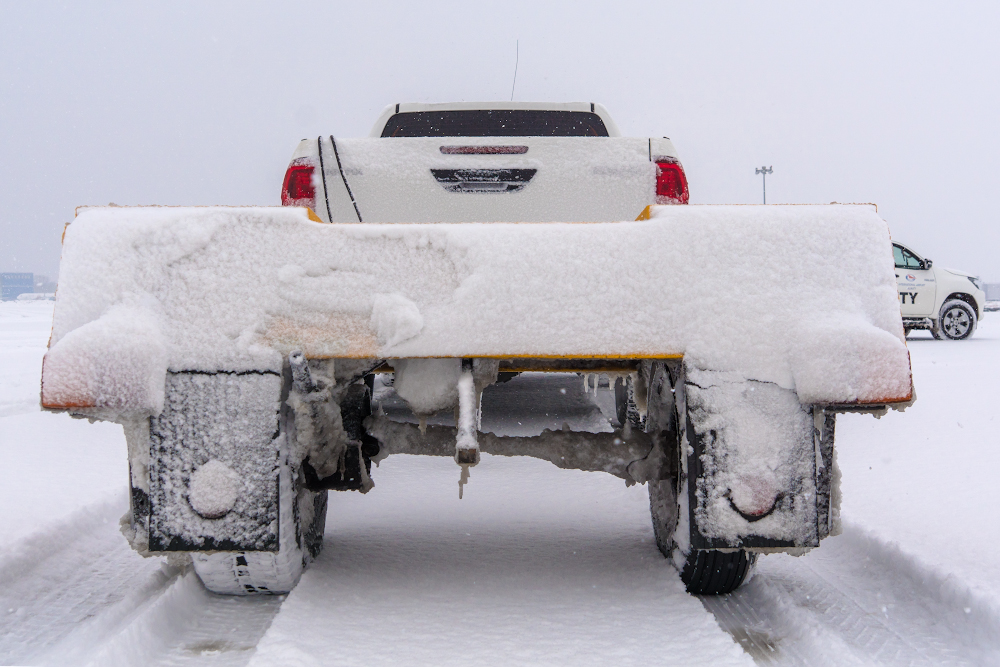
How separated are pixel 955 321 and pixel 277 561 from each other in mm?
14665

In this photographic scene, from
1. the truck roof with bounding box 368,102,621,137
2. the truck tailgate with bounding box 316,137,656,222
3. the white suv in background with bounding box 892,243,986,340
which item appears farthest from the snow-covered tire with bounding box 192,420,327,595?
the white suv in background with bounding box 892,243,986,340

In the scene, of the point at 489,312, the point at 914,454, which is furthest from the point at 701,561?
the point at 914,454

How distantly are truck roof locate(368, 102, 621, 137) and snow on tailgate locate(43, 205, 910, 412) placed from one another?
7.43 ft

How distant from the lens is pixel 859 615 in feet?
6.87

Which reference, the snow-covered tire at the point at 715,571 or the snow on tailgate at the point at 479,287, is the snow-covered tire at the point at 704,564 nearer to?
the snow-covered tire at the point at 715,571

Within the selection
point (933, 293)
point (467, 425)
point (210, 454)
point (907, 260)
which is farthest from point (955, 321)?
point (210, 454)

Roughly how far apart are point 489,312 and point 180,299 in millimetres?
735

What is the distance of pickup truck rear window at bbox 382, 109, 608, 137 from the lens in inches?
150

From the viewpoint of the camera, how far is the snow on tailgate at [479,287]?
1.63m

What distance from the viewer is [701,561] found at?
2.08 metres

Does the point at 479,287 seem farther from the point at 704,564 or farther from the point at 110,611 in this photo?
the point at 110,611

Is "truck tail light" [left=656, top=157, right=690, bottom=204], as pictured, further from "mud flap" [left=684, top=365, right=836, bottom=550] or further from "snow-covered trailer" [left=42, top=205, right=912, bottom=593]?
"mud flap" [left=684, top=365, right=836, bottom=550]

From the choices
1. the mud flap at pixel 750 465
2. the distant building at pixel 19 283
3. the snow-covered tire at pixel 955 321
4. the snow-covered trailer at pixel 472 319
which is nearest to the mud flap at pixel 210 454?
the snow-covered trailer at pixel 472 319

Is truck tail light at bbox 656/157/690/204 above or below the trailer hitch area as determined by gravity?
above
